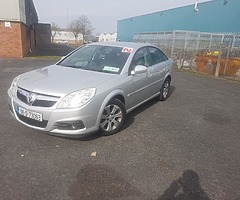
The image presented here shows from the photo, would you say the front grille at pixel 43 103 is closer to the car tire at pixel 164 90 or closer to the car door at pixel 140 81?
the car door at pixel 140 81

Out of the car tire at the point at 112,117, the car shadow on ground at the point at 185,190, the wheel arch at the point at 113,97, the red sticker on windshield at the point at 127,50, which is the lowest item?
the car shadow on ground at the point at 185,190

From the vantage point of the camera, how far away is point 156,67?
5.40 metres

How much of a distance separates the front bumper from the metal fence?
9.91 meters

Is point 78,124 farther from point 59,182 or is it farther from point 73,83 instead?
point 59,182

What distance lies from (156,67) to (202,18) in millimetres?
19653

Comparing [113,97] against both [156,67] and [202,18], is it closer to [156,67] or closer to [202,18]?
[156,67]

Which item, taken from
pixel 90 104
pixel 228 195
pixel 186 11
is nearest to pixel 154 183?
pixel 228 195

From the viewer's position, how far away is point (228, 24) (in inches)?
746

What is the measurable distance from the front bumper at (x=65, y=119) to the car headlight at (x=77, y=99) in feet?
0.21

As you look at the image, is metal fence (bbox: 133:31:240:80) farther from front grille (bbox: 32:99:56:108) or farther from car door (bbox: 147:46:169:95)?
front grille (bbox: 32:99:56:108)

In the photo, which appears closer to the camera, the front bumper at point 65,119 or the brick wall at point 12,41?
the front bumper at point 65,119

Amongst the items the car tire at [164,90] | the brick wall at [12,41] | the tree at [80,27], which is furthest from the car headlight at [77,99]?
the tree at [80,27]

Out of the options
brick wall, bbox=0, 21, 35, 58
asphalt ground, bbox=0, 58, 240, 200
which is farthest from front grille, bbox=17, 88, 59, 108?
brick wall, bbox=0, 21, 35, 58

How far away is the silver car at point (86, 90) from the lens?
3.27 m
